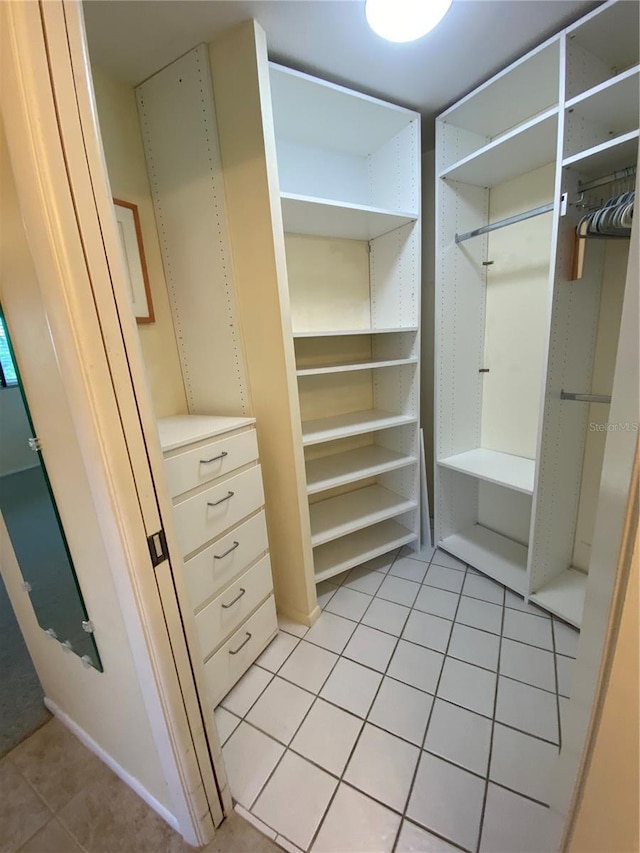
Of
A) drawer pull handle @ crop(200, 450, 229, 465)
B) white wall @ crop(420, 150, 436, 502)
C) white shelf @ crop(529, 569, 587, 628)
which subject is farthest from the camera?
white wall @ crop(420, 150, 436, 502)

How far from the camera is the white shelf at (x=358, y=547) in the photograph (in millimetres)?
1899

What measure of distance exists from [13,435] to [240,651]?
1.16 meters

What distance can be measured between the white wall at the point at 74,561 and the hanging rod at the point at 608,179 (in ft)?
5.93

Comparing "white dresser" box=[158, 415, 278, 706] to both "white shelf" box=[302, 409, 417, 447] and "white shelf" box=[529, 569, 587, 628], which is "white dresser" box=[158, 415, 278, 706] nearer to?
"white shelf" box=[302, 409, 417, 447]

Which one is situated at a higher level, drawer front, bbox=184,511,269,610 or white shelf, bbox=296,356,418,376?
white shelf, bbox=296,356,418,376

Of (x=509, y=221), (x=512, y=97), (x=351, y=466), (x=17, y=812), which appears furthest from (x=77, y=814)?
(x=512, y=97)

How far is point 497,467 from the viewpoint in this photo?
74.9 inches

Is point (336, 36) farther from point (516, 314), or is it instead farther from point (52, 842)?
point (52, 842)

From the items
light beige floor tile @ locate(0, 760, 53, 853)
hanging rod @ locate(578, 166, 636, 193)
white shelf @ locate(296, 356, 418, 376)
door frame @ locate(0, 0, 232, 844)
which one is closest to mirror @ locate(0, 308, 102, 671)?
door frame @ locate(0, 0, 232, 844)

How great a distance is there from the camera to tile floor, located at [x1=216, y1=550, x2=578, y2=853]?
38.9 inches

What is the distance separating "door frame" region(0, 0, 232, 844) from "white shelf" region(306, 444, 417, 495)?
0.94 meters

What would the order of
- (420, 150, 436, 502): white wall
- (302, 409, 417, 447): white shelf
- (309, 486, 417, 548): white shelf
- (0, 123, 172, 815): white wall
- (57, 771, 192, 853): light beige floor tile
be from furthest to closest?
(420, 150, 436, 502): white wall
(309, 486, 417, 548): white shelf
(302, 409, 417, 447): white shelf
(57, 771, 192, 853): light beige floor tile
(0, 123, 172, 815): white wall

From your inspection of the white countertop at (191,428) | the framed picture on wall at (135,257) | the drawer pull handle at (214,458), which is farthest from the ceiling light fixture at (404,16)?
the drawer pull handle at (214,458)

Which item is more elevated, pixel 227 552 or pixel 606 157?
pixel 606 157
